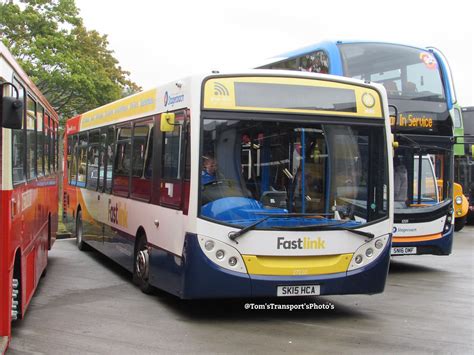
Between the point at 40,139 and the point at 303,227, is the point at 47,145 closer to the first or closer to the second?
the point at 40,139

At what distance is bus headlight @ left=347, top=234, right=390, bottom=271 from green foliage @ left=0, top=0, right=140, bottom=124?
17879 millimetres

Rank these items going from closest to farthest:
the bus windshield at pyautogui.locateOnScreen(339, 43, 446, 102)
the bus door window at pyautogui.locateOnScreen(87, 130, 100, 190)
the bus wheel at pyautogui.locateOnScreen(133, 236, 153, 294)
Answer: the bus wheel at pyautogui.locateOnScreen(133, 236, 153, 294) < the bus windshield at pyautogui.locateOnScreen(339, 43, 446, 102) < the bus door window at pyautogui.locateOnScreen(87, 130, 100, 190)

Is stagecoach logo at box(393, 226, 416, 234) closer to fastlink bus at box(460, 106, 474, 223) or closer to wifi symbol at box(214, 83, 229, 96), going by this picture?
wifi symbol at box(214, 83, 229, 96)

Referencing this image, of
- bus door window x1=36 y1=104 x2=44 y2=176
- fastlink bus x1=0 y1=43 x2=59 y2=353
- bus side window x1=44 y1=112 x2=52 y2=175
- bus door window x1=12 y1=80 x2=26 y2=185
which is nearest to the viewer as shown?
fastlink bus x1=0 y1=43 x2=59 y2=353

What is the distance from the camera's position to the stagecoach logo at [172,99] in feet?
25.7

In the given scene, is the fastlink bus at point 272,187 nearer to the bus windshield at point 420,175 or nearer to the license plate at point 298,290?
the license plate at point 298,290

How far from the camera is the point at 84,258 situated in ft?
43.7

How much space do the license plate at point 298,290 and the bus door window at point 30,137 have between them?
9.75 feet

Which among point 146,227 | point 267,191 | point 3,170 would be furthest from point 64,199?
point 3,170

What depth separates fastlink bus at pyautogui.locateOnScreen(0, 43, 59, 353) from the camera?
18.1 ft

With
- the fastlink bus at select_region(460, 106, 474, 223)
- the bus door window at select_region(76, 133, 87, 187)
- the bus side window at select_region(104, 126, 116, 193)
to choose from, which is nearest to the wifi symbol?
the bus side window at select_region(104, 126, 116, 193)

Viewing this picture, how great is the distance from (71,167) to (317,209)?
30.0ft

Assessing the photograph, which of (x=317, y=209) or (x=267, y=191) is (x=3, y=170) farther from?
(x=317, y=209)

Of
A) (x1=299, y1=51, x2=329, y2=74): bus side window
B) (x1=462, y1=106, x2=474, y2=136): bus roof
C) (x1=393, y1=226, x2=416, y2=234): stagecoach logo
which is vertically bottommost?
(x1=393, y1=226, x2=416, y2=234): stagecoach logo
